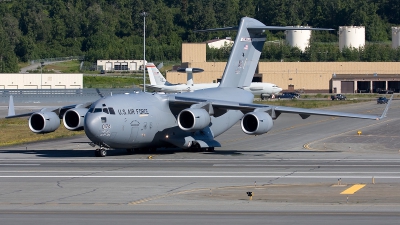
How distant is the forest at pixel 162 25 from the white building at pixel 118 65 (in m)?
2.33

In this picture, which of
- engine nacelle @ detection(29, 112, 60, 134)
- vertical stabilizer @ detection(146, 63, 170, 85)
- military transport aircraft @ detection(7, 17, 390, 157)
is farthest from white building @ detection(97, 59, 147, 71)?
engine nacelle @ detection(29, 112, 60, 134)

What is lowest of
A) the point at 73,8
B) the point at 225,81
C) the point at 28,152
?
the point at 28,152

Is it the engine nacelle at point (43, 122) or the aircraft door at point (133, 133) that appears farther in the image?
the engine nacelle at point (43, 122)

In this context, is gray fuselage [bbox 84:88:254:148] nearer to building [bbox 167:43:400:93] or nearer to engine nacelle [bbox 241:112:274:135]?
engine nacelle [bbox 241:112:274:135]

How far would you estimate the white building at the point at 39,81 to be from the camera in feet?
371

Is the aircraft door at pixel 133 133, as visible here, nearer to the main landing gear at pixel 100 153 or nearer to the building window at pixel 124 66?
the main landing gear at pixel 100 153

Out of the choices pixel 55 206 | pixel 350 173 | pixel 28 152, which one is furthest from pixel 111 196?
pixel 28 152

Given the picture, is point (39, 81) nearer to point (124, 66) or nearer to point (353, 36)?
point (124, 66)

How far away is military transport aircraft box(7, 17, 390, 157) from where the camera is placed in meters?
35.6

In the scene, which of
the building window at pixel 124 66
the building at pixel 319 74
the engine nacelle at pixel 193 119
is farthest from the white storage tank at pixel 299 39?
the engine nacelle at pixel 193 119

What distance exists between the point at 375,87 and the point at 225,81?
9721cm

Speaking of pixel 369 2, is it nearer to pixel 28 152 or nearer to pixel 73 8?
pixel 73 8

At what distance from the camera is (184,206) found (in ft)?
70.4

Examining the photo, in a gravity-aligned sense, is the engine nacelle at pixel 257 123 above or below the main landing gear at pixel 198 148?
above
